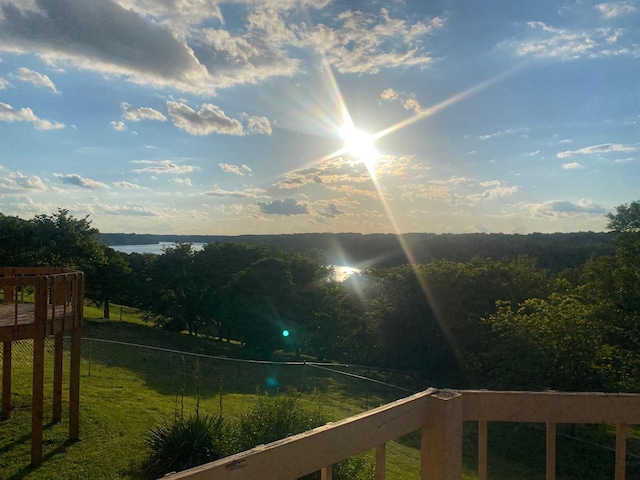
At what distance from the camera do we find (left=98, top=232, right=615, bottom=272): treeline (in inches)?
1521

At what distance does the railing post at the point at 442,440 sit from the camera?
1686 millimetres

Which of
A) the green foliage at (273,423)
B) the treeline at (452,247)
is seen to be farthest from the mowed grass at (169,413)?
the treeline at (452,247)

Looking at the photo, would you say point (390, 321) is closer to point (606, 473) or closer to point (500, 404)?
point (606, 473)

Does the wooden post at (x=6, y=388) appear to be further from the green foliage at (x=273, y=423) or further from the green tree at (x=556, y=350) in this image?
the green tree at (x=556, y=350)

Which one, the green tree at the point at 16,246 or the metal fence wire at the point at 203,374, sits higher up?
the green tree at the point at 16,246

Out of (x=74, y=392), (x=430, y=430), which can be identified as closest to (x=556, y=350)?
(x=74, y=392)

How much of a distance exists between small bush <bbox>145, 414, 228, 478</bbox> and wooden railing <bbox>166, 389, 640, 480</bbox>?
6.15 metres

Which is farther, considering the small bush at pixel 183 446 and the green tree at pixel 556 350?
the green tree at pixel 556 350

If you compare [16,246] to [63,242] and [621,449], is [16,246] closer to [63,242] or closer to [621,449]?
[63,242]

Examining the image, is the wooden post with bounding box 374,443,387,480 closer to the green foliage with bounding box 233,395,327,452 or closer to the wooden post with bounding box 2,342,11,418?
the green foliage with bounding box 233,395,327,452

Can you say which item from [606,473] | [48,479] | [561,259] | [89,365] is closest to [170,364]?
[89,365]

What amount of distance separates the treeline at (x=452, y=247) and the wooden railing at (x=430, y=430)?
31119 mm

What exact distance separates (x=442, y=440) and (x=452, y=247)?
45.5 meters

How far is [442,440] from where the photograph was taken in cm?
170
